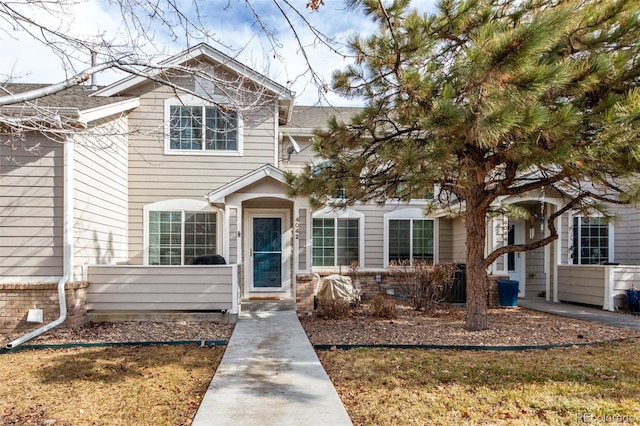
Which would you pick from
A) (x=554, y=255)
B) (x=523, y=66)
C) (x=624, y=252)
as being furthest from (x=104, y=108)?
(x=624, y=252)

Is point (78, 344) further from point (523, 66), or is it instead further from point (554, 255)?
point (554, 255)

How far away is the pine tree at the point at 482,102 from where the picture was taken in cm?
488

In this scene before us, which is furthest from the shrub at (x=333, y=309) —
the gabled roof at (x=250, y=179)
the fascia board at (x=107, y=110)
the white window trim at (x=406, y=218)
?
the fascia board at (x=107, y=110)

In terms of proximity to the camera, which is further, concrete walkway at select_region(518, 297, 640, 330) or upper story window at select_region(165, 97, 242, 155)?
upper story window at select_region(165, 97, 242, 155)

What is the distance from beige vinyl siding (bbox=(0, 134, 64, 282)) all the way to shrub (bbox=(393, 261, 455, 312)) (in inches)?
278

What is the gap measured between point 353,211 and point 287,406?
27.4ft

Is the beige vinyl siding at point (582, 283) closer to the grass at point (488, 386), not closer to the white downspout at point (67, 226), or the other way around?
the grass at point (488, 386)

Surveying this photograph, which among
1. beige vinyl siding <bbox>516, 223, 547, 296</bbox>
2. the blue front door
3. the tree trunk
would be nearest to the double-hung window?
the blue front door

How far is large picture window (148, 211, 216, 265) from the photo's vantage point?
10500 mm

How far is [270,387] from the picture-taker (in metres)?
4.78

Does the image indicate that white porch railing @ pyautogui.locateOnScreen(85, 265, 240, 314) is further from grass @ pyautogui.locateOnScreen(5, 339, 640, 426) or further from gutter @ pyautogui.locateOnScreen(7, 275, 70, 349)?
grass @ pyautogui.locateOnScreen(5, 339, 640, 426)

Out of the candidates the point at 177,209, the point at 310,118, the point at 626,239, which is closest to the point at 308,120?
the point at 310,118

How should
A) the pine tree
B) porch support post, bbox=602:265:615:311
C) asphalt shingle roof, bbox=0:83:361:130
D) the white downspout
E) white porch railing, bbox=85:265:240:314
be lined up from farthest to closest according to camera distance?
porch support post, bbox=602:265:615:311 → white porch railing, bbox=85:265:240:314 → asphalt shingle roof, bbox=0:83:361:130 → the white downspout → the pine tree

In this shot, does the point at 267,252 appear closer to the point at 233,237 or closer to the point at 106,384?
the point at 233,237
